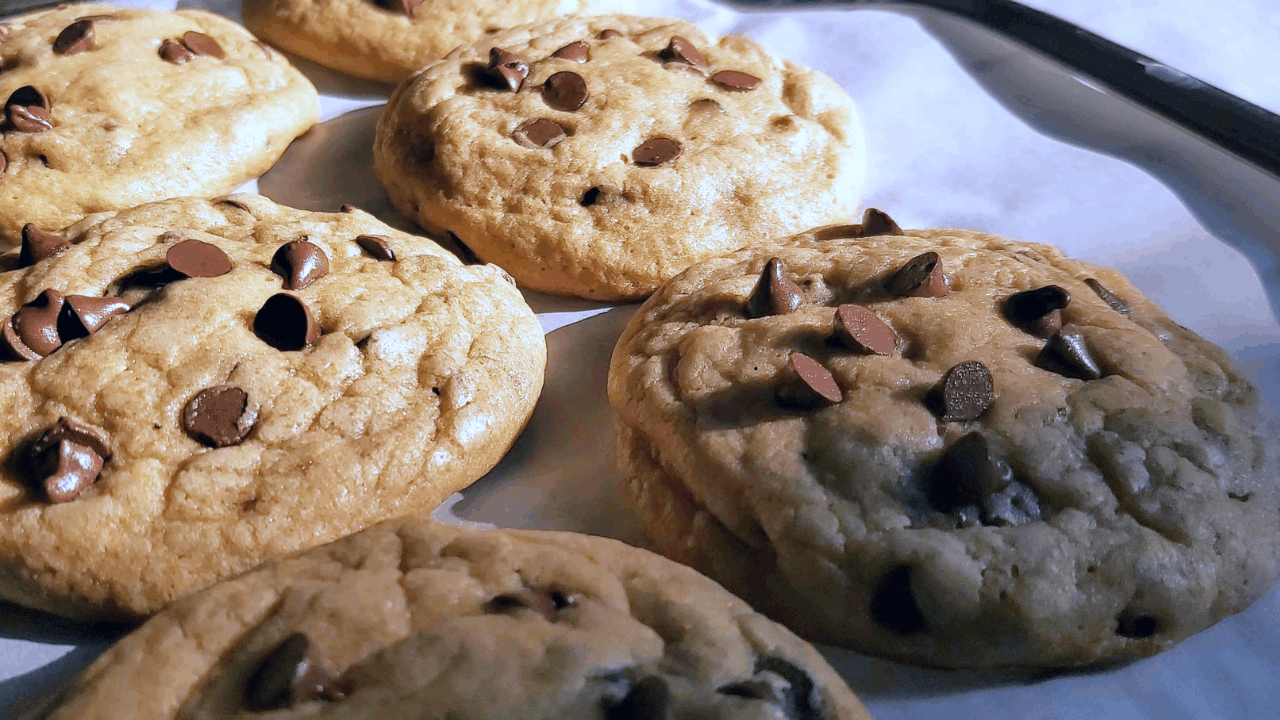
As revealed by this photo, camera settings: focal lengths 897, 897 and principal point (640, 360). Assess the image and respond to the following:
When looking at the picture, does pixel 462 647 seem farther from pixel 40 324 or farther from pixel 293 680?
pixel 40 324

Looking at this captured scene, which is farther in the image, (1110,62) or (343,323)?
(1110,62)

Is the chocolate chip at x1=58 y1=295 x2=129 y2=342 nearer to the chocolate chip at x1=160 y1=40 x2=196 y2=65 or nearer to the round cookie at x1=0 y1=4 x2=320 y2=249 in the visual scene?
the round cookie at x1=0 y1=4 x2=320 y2=249

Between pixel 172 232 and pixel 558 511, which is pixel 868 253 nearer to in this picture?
pixel 558 511

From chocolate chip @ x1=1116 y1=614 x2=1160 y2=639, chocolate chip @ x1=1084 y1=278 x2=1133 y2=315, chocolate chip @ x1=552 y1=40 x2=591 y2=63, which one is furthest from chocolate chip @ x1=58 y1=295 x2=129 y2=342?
chocolate chip @ x1=1084 y1=278 x2=1133 y2=315

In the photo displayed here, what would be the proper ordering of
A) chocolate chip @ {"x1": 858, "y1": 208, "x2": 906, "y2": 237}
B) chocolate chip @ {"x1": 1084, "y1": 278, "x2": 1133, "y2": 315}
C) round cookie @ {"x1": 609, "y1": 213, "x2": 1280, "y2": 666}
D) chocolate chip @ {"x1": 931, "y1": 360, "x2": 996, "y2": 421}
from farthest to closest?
chocolate chip @ {"x1": 858, "y1": 208, "x2": 906, "y2": 237}, chocolate chip @ {"x1": 1084, "y1": 278, "x2": 1133, "y2": 315}, chocolate chip @ {"x1": 931, "y1": 360, "x2": 996, "y2": 421}, round cookie @ {"x1": 609, "y1": 213, "x2": 1280, "y2": 666}

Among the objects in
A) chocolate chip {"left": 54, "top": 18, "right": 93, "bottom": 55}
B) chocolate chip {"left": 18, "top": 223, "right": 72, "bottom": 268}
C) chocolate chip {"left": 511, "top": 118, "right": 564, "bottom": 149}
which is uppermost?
chocolate chip {"left": 511, "top": 118, "right": 564, "bottom": 149}

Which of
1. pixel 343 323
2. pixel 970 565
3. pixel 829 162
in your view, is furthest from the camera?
pixel 829 162


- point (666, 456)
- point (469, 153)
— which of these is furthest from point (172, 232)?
point (666, 456)

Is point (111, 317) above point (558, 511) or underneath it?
above
